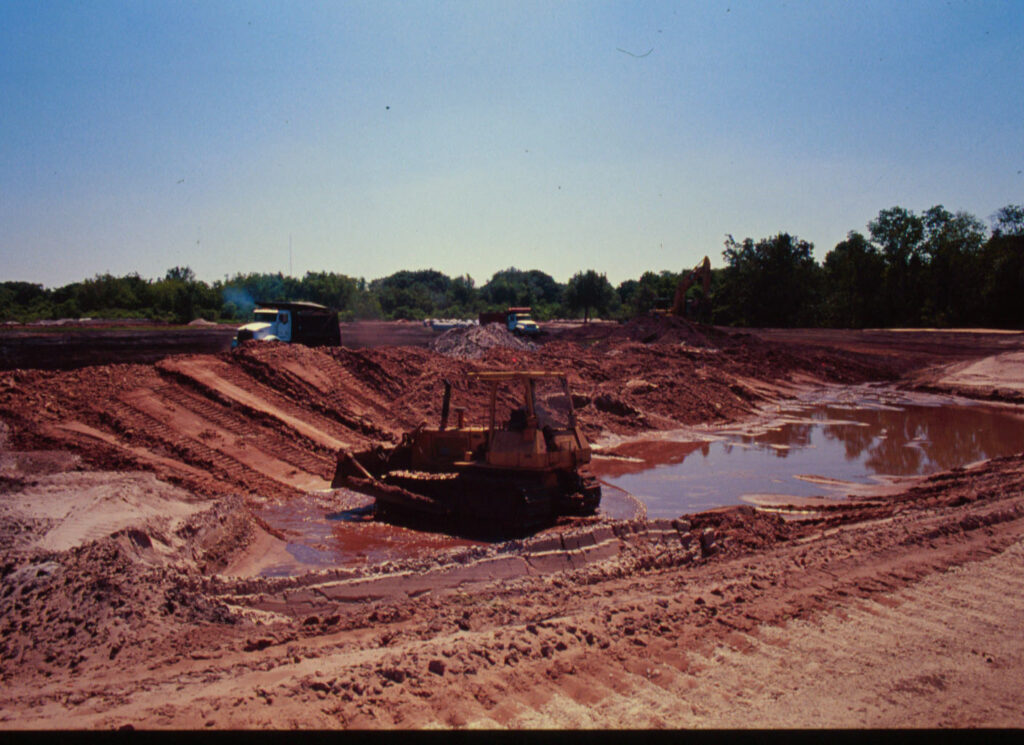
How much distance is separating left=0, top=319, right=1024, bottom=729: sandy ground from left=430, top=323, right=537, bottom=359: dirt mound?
58.1ft

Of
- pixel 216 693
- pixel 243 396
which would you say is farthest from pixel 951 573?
pixel 243 396

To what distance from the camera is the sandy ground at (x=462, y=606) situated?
422 centimetres

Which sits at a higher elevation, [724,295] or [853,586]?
[724,295]

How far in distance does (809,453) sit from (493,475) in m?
10.5

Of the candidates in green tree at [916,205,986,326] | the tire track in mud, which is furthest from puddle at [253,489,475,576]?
green tree at [916,205,986,326]

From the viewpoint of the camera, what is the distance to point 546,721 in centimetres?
399

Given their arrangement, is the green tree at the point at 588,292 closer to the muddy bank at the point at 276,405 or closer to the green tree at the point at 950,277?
the green tree at the point at 950,277

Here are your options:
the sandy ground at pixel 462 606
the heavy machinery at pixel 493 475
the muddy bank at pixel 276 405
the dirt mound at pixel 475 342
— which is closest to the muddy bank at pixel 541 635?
the sandy ground at pixel 462 606

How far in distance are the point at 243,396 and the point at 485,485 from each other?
854cm

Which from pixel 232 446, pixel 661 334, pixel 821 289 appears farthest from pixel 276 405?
pixel 821 289

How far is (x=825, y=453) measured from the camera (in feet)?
55.6

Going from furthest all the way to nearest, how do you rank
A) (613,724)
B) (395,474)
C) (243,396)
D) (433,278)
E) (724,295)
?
(433,278)
(724,295)
(243,396)
(395,474)
(613,724)

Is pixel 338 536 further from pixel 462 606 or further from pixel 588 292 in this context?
pixel 588 292

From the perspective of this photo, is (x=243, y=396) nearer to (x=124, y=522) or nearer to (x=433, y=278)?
(x=124, y=522)
